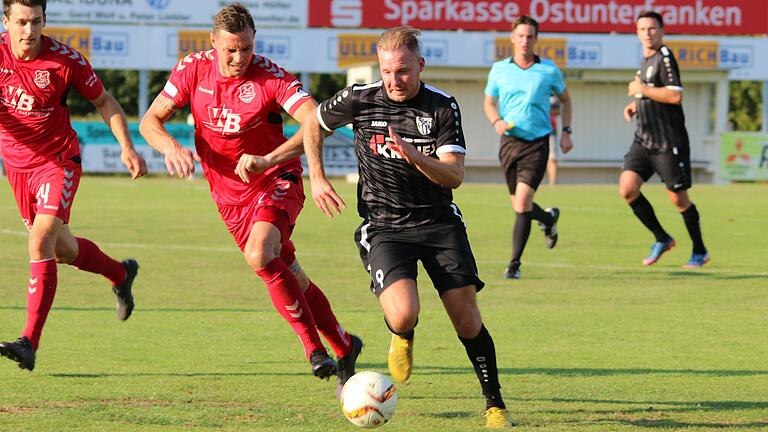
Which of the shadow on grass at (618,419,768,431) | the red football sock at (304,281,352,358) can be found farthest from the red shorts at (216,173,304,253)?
the shadow on grass at (618,419,768,431)

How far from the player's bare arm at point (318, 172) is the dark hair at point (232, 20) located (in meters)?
0.61

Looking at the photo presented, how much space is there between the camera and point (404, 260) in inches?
252

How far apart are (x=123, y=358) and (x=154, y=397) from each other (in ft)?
4.27

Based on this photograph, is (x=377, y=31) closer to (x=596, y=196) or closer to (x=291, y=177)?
(x=596, y=196)

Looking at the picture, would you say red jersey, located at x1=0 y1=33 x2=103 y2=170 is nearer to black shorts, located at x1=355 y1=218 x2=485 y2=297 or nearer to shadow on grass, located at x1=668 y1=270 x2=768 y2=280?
black shorts, located at x1=355 y1=218 x2=485 y2=297

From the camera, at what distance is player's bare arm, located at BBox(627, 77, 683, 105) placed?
12961 millimetres

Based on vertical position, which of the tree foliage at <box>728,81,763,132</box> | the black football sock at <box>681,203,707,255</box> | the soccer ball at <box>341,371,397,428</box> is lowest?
the tree foliage at <box>728,81,763,132</box>

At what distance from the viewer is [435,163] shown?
600 cm

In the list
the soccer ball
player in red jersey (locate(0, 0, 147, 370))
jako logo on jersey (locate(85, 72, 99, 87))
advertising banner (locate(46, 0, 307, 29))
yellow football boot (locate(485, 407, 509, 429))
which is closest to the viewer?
the soccer ball

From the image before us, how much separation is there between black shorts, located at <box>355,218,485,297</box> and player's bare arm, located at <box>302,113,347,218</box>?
0.29 metres

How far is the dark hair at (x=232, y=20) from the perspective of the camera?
22.8 ft

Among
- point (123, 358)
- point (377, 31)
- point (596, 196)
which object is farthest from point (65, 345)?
point (377, 31)

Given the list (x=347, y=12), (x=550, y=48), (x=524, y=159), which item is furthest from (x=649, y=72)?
(x=347, y=12)

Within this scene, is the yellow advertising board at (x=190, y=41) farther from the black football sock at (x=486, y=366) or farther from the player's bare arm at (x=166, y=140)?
the black football sock at (x=486, y=366)
